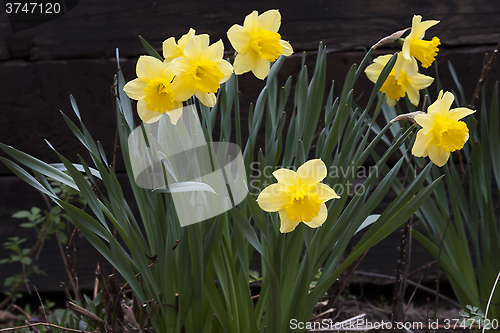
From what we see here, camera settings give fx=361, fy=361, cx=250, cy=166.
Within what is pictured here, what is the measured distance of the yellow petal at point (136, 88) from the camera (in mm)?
538

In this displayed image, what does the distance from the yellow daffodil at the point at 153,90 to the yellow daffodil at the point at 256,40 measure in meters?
0.11

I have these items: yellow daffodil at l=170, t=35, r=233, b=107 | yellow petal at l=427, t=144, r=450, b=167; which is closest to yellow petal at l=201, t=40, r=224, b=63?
yellow daffodil at l=170, t=35, r=233, b=107

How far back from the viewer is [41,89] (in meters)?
1.19

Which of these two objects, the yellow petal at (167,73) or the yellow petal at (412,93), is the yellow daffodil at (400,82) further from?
the yellow petal at (167,73)

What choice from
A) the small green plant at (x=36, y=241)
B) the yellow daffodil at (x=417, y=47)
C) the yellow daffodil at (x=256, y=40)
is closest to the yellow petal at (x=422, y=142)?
the yellow daffodil at (x=417, y=47)

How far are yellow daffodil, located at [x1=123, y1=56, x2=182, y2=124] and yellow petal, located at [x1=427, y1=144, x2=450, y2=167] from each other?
38cm

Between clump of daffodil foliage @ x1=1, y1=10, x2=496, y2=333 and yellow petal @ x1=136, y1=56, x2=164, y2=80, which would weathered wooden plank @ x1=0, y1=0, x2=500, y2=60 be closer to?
clump of daffodil foliage @ x1=1, y1=10, x2=496, y2=333

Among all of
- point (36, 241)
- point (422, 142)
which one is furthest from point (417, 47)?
point (36, 241)

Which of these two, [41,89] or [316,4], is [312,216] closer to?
[316,4]

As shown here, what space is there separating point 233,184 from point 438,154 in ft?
1.02

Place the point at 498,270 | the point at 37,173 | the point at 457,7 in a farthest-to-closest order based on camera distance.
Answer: the point at 457,7
the point at 498,270
the point at 37,173

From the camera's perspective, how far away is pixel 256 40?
21.6 inches

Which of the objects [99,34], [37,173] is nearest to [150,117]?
[37,173]

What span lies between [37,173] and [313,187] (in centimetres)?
46
